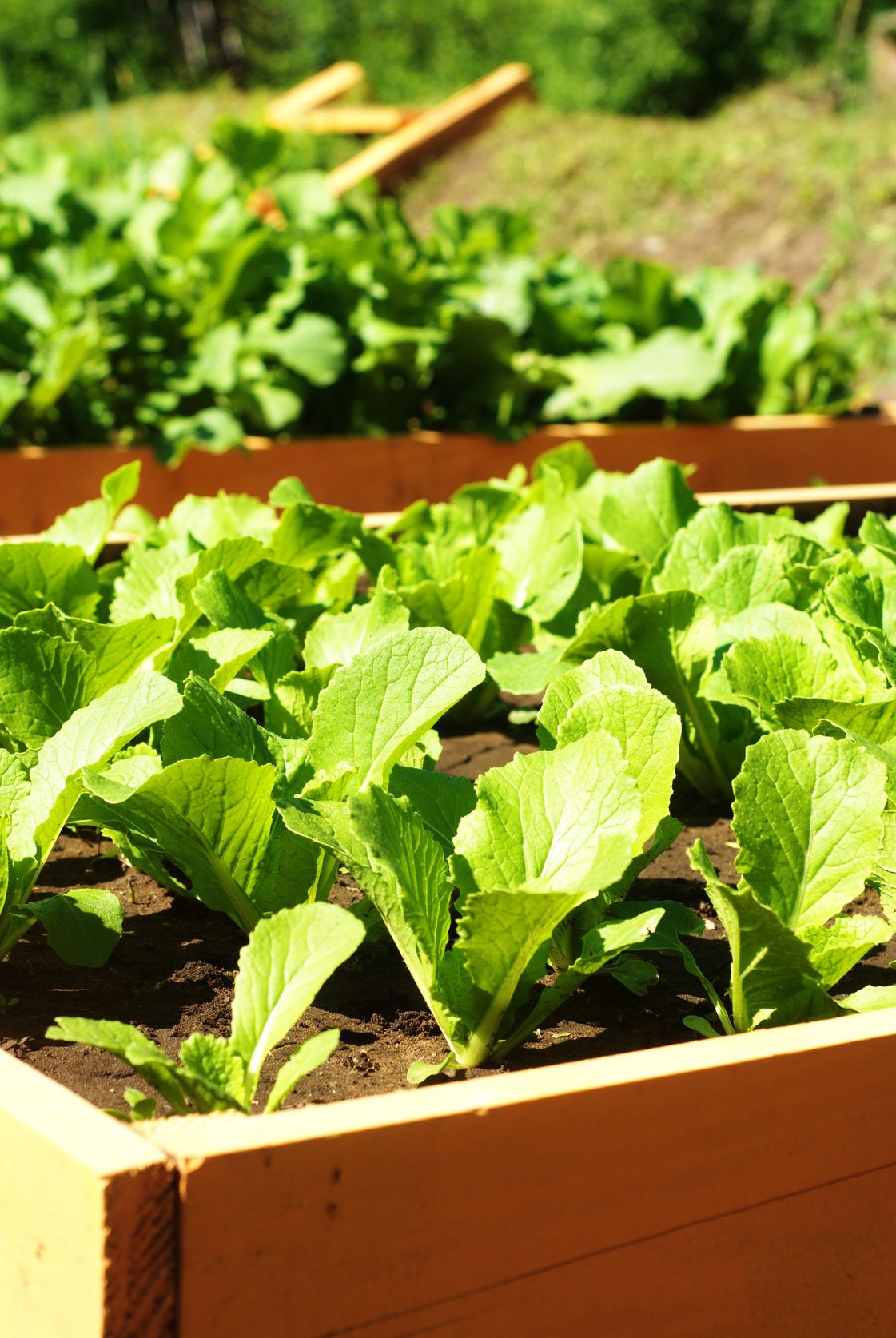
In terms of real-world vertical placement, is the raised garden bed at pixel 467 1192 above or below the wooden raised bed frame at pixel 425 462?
above

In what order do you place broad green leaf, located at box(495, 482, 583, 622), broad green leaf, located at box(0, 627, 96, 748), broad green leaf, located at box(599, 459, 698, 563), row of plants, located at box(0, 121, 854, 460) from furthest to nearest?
row of plants, located at box(0, 121, 854, 460) < broad green leaf, located at box(599, 459, 698, 563) < broad green leaf, located at box(495, 482, 583, 622) < broad green leaf, located at box(0, 627, 96, 748)

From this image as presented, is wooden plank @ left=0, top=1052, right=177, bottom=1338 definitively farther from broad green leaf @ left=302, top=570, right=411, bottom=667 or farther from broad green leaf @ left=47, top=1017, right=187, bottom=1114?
broad green leaf @ left=302, top=570, right=411, bottom=667

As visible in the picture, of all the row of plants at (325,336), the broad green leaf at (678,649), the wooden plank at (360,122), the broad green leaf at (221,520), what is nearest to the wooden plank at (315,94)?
the wooden plank at (360,122)

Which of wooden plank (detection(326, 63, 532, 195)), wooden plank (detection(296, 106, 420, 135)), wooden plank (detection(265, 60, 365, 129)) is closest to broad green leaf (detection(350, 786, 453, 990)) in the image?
wooden plank (detection(326, 63, 532, 195))

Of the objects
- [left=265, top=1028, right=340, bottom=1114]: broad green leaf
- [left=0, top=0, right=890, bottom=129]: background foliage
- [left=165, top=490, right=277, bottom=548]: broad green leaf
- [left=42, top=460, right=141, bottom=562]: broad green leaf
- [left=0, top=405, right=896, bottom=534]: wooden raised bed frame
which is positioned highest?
[left=265, top=1028, right=340, bottom=1114]: broad green leaf

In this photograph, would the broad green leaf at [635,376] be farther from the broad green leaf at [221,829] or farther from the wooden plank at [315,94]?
the wooden plank at [315,94]

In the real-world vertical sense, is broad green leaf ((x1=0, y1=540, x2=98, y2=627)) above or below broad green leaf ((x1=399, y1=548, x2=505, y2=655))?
above

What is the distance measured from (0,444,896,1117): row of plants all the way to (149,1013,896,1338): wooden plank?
108mm

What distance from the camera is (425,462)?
3605 mm

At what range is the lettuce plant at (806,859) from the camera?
3.60ft

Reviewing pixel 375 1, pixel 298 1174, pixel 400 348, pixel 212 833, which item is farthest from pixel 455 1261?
pixel 375 1

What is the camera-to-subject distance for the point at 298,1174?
815 mm

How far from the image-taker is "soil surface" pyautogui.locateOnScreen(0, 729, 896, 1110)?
109 cm

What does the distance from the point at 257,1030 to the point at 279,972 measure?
4 cm
